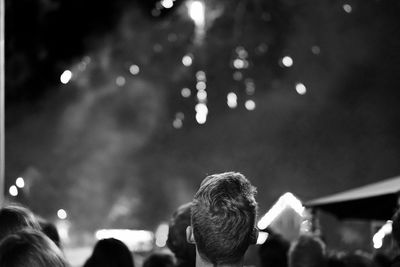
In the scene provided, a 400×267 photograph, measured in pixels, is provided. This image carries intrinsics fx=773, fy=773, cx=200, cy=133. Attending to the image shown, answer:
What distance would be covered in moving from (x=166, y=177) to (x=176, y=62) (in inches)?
250

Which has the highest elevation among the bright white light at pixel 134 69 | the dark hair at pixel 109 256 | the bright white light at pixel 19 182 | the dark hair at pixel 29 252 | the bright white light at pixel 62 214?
the bright white light at pixel 134 69

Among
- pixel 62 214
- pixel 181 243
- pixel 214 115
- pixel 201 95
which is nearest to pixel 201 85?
pixel 201 95

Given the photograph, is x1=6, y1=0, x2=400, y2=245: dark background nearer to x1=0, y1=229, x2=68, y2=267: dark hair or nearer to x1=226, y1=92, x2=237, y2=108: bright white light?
x1=226, y1=92, x2=237, y2=108: bright white light

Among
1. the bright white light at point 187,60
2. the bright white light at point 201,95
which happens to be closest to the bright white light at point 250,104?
the bright white light at point 201,95

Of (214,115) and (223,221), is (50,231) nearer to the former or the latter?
(223,221)

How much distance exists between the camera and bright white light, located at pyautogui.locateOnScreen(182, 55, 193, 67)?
3998cm

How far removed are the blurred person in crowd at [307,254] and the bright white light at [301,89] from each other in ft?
104

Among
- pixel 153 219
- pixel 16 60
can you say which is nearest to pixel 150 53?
pixel 153 219

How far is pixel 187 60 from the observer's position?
1654 inches

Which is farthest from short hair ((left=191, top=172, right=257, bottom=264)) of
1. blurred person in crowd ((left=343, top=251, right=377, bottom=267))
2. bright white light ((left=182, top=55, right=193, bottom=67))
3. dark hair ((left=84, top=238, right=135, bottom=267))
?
bright white light ((left=182, top=55, right=193, bottom=67))

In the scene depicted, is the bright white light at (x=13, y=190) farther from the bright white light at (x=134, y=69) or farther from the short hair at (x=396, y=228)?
the short hair at (x=396, y=228)

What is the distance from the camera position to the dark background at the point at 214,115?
32.9 metres

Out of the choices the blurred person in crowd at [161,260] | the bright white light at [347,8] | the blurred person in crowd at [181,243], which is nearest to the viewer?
the blurred person in crowd at [181,243]

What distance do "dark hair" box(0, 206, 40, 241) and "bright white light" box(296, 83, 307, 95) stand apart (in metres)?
33.7
